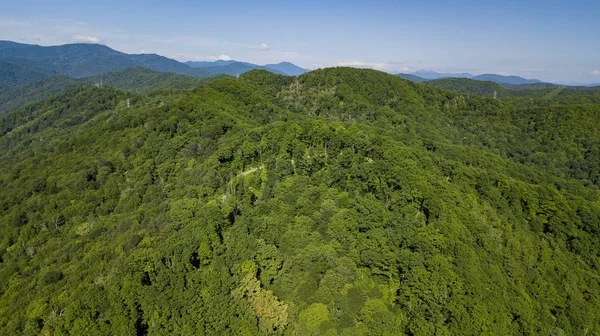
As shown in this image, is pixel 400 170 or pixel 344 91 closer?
pixel 400 170

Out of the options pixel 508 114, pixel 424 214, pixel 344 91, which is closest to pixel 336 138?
pixel 424 214

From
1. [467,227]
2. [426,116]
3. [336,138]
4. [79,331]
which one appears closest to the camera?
[79,331]

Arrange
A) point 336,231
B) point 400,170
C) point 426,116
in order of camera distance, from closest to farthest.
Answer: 1. point 336,231
2. point 400,170
3. point 426,116

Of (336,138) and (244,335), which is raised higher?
(336,138)

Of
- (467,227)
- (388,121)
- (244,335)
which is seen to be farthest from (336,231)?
(388,121)

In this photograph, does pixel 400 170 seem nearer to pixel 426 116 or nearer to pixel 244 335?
pixel 244 335

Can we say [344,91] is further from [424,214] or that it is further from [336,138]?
[424,214]

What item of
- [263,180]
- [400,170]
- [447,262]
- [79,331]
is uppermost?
[400,170]
